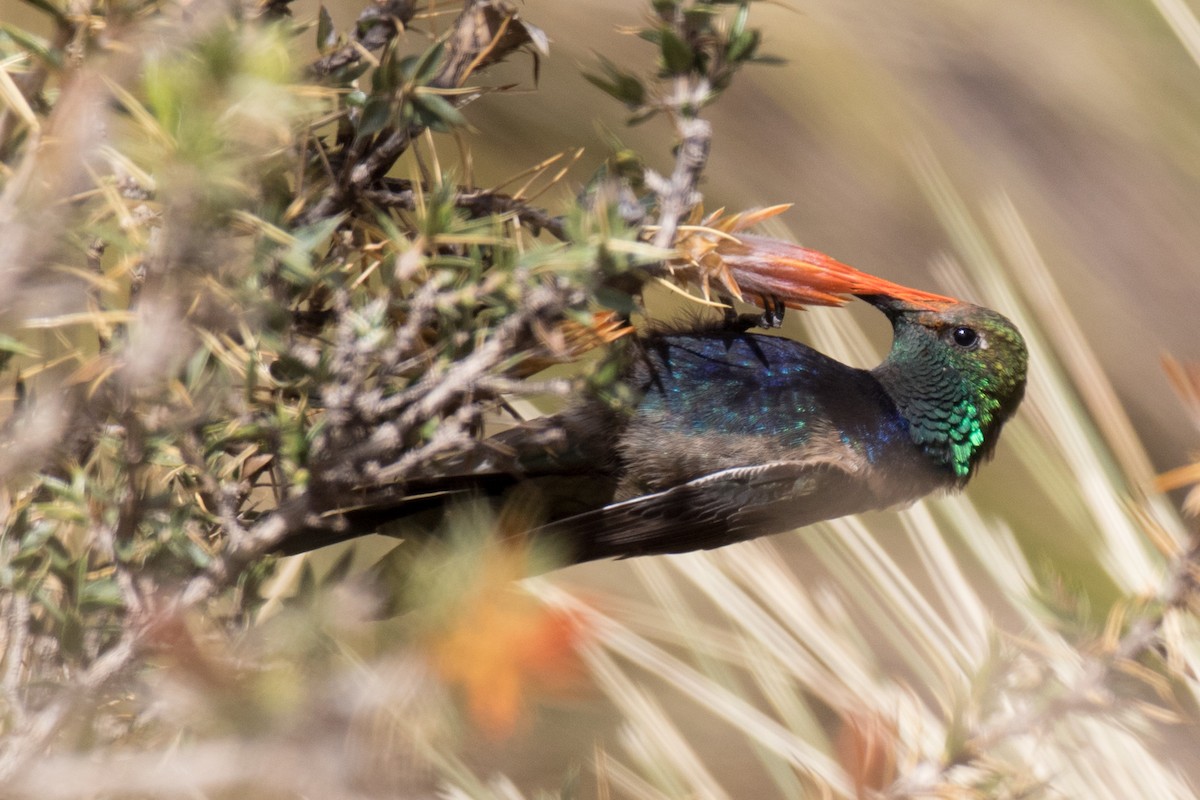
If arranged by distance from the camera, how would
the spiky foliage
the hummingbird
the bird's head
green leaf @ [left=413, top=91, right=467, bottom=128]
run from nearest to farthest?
the spiky foliage → green leaf @ [left=413, top=91, right=467, bottom=128] → the hummingbird → the bird's head

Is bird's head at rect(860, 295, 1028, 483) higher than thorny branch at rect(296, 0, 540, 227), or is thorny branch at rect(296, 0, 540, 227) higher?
thorny branch at rect(296, 0, 540, 227)

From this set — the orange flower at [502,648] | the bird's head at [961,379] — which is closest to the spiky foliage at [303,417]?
the orange flower at [502,648]

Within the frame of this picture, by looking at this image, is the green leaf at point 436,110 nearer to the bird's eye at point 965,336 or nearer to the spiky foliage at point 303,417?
the spiky foliage at point 303,417

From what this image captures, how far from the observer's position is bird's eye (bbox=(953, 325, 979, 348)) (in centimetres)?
141

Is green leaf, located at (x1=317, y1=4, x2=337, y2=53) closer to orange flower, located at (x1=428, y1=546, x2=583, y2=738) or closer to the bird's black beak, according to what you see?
orange flower, located at (x1=428, y1=546, x2=583, y2=738)

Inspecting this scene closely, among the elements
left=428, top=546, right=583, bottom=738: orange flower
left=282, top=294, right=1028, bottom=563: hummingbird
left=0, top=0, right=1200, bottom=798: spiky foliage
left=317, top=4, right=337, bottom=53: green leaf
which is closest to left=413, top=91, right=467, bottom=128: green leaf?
left=0, top=0, right=1200, bottom=798: spiky foliage

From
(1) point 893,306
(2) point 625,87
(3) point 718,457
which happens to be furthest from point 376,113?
(1) point 893,306

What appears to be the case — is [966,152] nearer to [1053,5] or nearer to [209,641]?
[1053,5]

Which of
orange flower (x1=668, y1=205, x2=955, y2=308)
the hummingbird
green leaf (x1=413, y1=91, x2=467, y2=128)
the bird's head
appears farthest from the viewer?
the bird's head

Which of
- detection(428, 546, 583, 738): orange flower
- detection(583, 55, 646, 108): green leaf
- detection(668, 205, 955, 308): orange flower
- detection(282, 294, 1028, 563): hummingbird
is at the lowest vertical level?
detection(282, 294, 1028, 563): hummingbird

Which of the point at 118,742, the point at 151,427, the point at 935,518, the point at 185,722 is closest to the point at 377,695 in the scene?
the point at 185,722

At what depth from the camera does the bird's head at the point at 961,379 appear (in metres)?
1.40

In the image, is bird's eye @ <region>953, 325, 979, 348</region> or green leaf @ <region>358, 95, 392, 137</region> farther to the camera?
bird's eye @ <region>953, 325, 979, 348</region>

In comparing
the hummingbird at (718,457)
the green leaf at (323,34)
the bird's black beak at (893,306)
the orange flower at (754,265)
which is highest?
the green leaf at (323,34)
